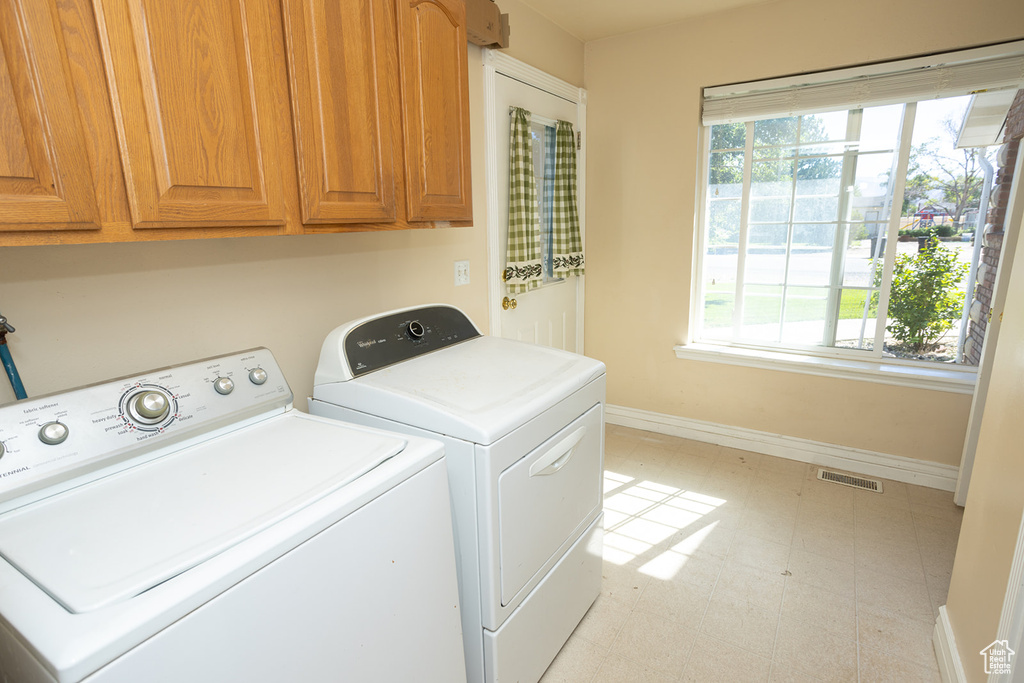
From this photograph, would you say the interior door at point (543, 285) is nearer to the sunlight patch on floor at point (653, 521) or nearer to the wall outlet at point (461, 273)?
the wall outlet at point (461, 273)

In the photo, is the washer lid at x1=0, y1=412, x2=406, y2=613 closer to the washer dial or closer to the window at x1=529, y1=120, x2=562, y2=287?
the washer dial

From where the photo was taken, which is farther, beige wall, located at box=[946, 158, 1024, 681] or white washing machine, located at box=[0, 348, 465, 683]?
beige wall, located at box=[946, 158, 1024, 681]

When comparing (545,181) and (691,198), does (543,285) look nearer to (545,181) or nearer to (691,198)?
(545,181)

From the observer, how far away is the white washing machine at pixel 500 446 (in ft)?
4.08

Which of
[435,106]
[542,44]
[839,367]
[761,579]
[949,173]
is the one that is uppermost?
[542,44]

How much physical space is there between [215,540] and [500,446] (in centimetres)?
63

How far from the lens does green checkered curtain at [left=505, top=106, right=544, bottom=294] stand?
8.15ft

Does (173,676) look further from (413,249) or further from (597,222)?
(597,222)

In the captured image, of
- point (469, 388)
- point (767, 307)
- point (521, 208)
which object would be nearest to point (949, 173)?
point (767, 307)

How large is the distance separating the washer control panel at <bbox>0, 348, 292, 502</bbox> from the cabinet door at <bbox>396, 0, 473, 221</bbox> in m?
0.65

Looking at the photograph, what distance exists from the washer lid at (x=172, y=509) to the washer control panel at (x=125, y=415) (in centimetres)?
4

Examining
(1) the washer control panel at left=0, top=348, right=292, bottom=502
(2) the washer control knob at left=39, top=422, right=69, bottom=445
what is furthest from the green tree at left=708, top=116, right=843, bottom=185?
(2) the washer control knob at left=39, top=422, right=69, bottom=445

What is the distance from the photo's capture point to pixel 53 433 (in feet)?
3.01

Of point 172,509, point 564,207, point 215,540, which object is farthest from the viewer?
point 564,207
